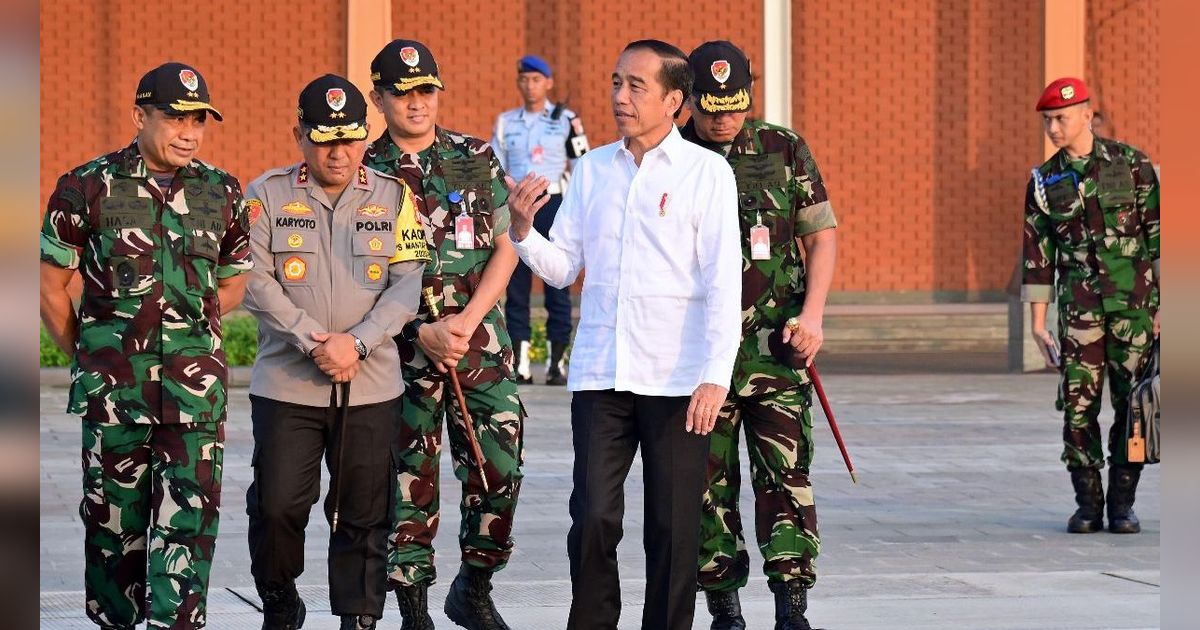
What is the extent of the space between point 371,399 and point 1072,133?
4255mm

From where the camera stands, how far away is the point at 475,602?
670cm

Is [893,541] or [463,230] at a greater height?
[463,230]

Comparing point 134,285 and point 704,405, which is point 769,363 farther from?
point 134,285

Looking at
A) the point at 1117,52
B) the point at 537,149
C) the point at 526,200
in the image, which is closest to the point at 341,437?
the point at 526,200

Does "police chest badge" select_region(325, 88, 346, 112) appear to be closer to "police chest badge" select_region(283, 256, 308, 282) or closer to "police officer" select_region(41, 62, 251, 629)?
"police officer" select_region(41, 62, 251, 629)

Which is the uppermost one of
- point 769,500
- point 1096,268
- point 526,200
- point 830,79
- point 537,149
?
point 830,79

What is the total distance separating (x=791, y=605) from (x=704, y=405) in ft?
4.33

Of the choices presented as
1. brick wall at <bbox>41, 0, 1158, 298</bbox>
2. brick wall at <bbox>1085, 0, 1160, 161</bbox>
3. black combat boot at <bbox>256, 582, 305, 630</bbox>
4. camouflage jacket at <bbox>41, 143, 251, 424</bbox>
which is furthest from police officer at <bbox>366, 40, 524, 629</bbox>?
brick wall at <bbox>1085, 0, 1160, 161</bbox>

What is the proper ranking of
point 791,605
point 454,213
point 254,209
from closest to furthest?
point 254,209, point 791,605, point 454,213

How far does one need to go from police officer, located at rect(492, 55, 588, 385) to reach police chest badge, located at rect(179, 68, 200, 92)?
9769mm

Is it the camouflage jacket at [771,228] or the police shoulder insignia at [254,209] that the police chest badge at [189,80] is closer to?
the police shoulder insignia at [254,209]

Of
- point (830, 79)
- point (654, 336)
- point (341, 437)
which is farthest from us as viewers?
point (830, 79)

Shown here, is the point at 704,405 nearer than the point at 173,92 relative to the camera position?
Yes

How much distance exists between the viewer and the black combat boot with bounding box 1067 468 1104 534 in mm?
9172
